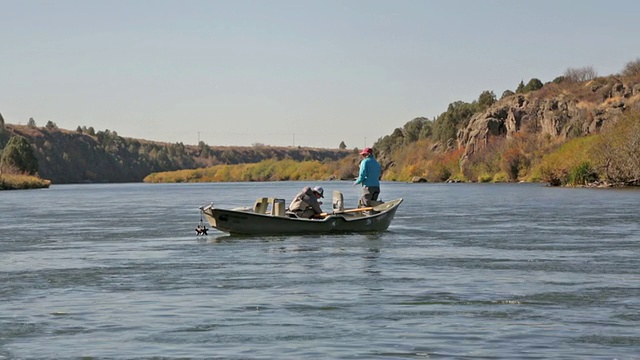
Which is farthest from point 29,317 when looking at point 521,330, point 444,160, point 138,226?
point 444,160

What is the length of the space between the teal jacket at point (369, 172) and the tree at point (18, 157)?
111138 mm

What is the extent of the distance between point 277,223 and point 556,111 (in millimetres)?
112085

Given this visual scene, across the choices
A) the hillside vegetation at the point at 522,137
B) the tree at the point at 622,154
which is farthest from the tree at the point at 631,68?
the tree at the point at 622,154

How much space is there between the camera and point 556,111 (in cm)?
13825

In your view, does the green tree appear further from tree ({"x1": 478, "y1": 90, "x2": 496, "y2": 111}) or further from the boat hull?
the boat hull

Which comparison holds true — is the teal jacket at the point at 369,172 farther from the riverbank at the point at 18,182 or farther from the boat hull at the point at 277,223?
the riverbank at the point at 18,182

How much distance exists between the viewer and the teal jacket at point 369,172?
107ft

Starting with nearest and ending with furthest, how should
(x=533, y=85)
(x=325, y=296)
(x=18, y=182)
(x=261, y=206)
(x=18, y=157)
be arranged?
(x=325, y=296)
(x=261, y=206)
(x=18, y=182)
(x=18, y=157)
(x=533, y=85)

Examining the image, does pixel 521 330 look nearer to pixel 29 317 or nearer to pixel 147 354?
pixel 147 354

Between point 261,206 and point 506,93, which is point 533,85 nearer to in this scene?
point 506,93

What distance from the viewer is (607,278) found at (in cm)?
2044

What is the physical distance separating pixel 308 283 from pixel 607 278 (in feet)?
18.3

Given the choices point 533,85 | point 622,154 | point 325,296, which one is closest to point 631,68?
point 533,85

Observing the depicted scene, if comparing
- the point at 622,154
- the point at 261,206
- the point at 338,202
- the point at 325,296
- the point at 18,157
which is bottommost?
the point at 325,296
